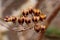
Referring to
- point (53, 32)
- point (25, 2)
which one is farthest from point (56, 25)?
point (25, 2)

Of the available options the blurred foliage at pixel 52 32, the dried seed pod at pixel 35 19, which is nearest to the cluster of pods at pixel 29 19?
the dried seed pod at pixel 35 19

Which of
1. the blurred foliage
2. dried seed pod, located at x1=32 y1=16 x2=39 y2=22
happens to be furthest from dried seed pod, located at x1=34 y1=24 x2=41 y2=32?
the blurred foliage

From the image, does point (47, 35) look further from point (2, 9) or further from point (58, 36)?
point (2, 9)

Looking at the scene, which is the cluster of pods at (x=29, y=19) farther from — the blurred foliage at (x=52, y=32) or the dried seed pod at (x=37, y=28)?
the blurred foliage at (x=52, y=32)

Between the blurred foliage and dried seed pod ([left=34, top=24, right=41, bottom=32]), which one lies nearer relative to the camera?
dried seed pod ([left=34, top=24, right=41, bottom=32])

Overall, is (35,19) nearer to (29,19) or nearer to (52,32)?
(29,19)

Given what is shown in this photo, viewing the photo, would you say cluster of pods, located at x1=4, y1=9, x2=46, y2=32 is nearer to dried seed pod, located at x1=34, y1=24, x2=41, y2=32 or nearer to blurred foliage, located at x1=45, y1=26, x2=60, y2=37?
dried seed pod, located at x1=34, y1=24, x2=41, y2=32

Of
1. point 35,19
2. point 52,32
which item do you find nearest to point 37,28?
point 35,19

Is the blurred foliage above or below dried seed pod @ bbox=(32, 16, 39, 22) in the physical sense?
below

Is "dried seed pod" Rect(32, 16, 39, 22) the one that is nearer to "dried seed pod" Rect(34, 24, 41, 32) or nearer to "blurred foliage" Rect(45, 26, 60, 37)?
"dried seed pod" Rect(34, 24, 41, 32)

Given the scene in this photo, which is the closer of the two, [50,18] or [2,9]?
[50,18]

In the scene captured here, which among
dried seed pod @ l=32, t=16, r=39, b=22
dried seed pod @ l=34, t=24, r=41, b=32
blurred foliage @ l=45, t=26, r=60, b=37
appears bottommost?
blurred foliage @ l=45, t=26, r=60, b=37
